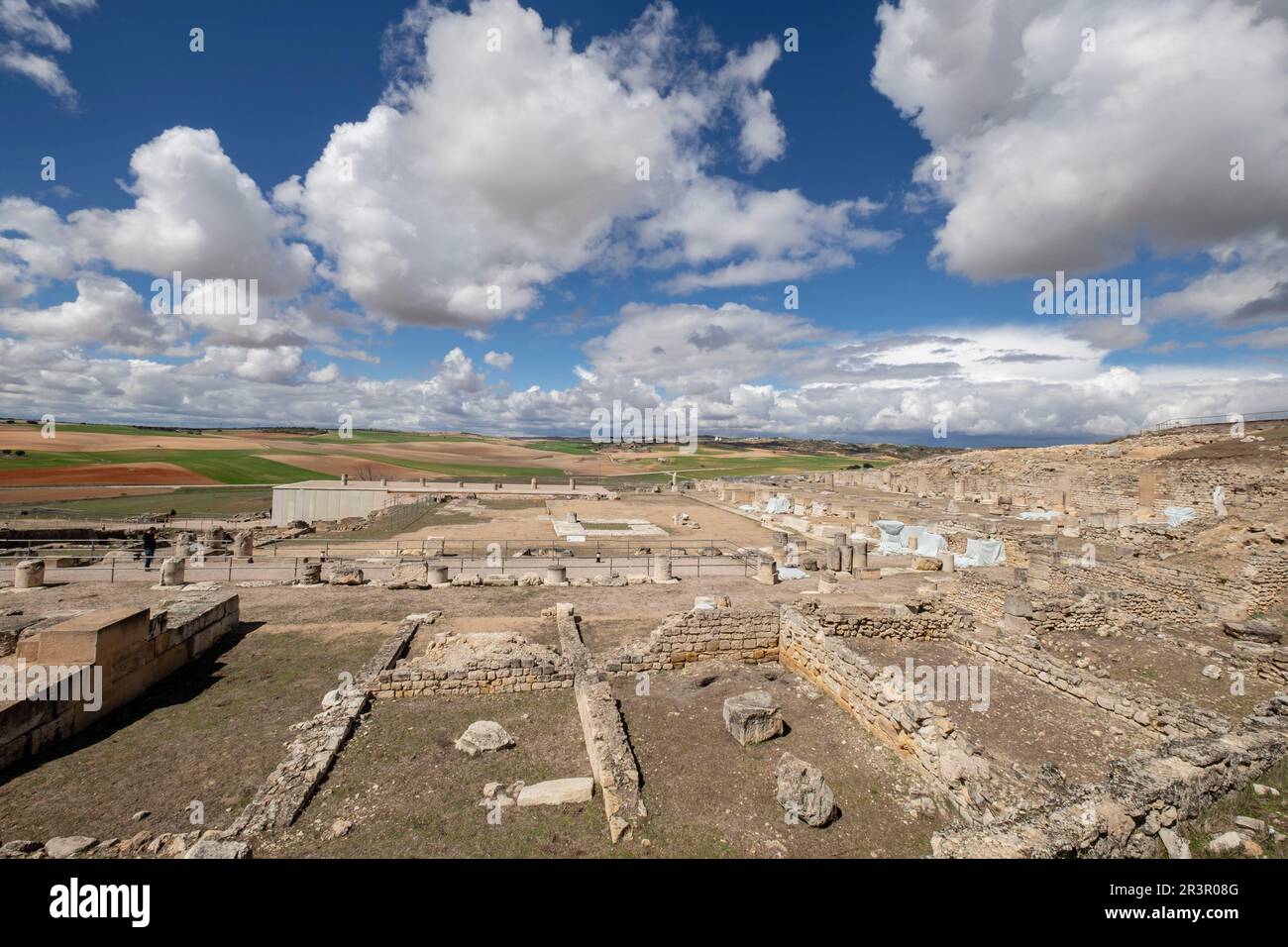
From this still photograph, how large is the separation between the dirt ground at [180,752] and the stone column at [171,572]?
23.5 feet

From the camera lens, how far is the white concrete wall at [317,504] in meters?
34.9

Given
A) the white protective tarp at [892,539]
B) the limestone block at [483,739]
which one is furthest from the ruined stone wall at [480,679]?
the white protective tarp at [892,539]

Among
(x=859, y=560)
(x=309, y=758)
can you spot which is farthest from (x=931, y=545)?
(x=309, y=758)

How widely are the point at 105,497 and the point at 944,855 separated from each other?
67.8 m

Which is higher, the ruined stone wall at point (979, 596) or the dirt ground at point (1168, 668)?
the ruined stone wall at point (979, 596)

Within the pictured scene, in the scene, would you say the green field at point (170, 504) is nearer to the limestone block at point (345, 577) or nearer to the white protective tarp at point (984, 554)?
the limestone block at point (345, 577)

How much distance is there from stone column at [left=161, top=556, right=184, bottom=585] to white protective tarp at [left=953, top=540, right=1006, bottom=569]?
27.4 meters

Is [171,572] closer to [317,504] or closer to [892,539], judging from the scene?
[317,504]

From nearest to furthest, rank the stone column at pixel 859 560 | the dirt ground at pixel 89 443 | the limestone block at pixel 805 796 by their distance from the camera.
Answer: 1. the limestone block at pixel 805 796
2. the stone column at pixel 859 560
3. the dirt ground at pixel 89 443

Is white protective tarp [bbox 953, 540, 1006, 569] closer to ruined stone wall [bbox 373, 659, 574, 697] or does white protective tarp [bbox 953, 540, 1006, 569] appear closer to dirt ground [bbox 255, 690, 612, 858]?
ruined stone wall [bbox 373, 659, 574, 697]

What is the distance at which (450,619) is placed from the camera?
1366cm
